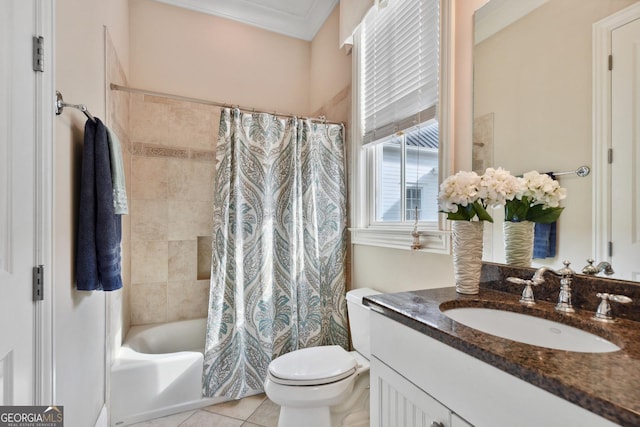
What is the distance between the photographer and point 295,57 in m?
2.76

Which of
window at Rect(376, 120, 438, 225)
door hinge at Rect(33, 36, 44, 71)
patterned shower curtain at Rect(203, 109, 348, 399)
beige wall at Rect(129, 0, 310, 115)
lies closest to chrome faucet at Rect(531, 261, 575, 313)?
window at Rect(376, 120, 438, 225)

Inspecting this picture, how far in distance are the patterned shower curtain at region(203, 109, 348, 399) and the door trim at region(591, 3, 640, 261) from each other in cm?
140

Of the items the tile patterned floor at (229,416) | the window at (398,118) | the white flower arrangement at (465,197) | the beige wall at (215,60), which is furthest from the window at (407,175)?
the tile patterned floor at (229,416)

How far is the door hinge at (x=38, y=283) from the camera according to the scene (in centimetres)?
81

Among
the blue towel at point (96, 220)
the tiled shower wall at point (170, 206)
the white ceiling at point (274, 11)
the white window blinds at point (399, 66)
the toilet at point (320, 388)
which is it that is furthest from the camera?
the white ceiling at point (274, 11)

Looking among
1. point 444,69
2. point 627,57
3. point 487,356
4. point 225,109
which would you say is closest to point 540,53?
point 627,57

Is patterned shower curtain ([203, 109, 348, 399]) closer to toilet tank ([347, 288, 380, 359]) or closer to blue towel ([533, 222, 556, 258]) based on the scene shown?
toilet tank ([347, 288, 380, 359])

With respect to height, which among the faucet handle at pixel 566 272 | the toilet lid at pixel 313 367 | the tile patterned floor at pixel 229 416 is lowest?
the tile patterned floor at pixel 229 416

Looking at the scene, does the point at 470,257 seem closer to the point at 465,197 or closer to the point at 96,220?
the point at 465,197

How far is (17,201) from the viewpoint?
2.48 feet

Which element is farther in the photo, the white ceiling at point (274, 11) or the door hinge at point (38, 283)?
the white ceiling at point (274, 11)

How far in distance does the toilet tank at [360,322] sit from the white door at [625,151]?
41.2 inches

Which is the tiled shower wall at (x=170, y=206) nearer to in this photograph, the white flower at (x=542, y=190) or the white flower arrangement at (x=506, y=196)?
the white flower arrangement at (x=506, y=196)

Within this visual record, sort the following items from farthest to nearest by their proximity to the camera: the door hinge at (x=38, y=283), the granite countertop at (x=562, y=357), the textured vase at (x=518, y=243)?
1. the textured vase at (x=518, y=243)
2. the door hinge at (x=38, y=283)
3. the granite countertop at (x=562, y=357)
